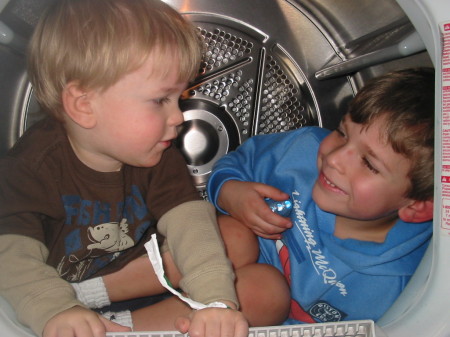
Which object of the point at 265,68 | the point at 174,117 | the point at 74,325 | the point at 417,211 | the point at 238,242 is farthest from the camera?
the point at 265,68

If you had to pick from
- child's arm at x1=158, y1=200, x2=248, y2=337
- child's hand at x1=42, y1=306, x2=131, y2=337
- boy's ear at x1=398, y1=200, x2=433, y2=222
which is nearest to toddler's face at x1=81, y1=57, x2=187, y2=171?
child's arm at x1=158, y1=200, x2=248, y2=337

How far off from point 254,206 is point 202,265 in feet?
0.72

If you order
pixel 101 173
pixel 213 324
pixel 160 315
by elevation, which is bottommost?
pixel 160 315

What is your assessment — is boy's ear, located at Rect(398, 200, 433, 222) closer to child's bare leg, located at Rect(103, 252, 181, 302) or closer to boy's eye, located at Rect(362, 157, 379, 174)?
boy's eye, located at Rect(362, 157, 379, 174)

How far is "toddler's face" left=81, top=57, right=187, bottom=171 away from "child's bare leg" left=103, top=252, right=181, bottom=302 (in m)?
0.23

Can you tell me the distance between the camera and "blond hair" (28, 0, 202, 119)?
24.7 inches

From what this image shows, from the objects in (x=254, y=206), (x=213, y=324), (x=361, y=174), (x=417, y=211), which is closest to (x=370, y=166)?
(x=361, y=174)

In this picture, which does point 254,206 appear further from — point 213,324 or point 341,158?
point 213,324

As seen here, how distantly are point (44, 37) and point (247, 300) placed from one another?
0.51 metres

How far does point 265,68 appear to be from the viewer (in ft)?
3.36

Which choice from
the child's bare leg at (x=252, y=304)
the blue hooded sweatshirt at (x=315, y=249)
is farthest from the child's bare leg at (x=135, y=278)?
the blue hooded sweatshirt at (x=315, y=249)

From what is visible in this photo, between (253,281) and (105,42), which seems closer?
(105,42)

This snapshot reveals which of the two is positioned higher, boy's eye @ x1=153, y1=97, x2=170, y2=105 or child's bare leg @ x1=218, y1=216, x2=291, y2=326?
boy's eye @ x1=153, y1=97, x2=170, y2=105

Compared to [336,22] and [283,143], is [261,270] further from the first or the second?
[336,22]
